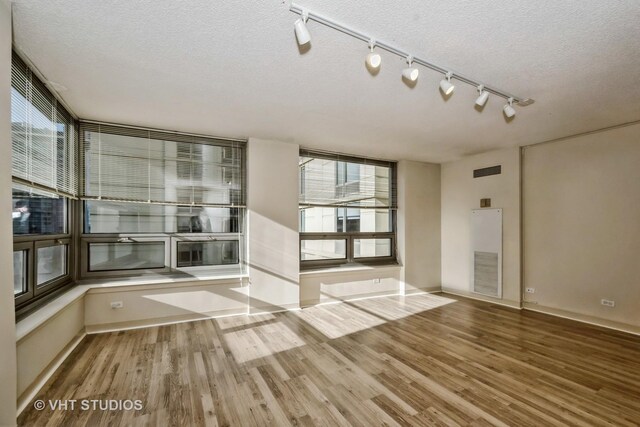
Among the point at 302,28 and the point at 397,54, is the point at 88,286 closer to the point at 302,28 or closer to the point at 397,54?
the point at 302,28

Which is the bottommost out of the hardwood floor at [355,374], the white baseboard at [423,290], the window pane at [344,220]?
the white baseboard at [423,290]

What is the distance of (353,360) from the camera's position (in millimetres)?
2898

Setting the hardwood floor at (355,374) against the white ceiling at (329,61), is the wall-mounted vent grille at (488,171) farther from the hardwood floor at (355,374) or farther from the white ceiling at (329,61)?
the hardwood floor at (355,374)

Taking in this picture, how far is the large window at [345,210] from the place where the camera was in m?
4.99

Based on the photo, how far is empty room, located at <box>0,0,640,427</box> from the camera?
198 centimetres

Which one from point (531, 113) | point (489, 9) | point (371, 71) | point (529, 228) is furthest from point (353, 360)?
point (529, 228)

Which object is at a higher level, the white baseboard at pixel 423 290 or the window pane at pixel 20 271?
the window pane at pixel 20 271

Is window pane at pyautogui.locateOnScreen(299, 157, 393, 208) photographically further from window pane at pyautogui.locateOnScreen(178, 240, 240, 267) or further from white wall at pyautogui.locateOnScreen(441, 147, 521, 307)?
window pane at pyautogui.locateOnScreen(178, 240, 240, 267)

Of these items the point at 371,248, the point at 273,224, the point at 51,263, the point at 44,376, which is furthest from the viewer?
the point at 371,248

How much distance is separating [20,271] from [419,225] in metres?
5.54

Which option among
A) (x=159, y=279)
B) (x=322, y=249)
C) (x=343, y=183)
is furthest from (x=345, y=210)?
(x=159, y=279)

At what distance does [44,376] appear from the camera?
2473 mm

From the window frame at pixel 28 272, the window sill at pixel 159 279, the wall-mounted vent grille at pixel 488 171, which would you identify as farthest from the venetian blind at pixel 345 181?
the window frame at pixel 28 272

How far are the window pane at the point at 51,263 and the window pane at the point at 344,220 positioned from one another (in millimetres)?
3072
